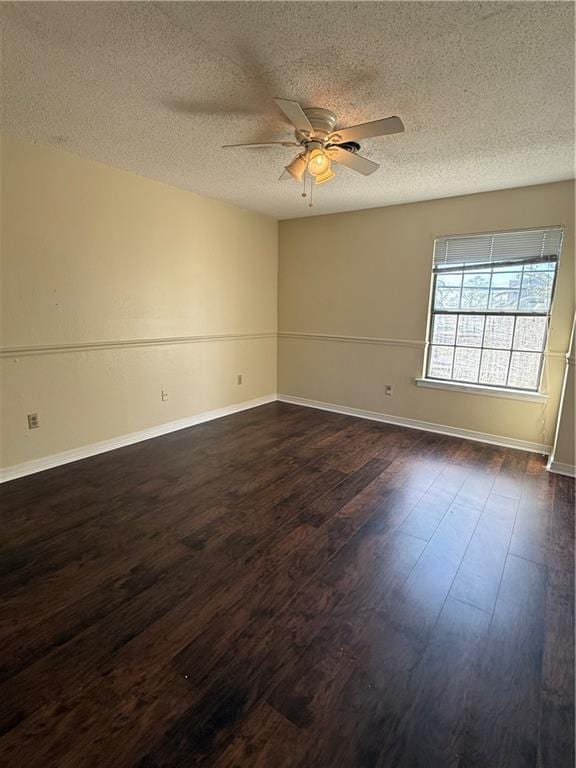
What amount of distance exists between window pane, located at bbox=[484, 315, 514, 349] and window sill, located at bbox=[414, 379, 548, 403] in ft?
1.43

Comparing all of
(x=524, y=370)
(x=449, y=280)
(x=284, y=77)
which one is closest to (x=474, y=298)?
(x=449, y=280)

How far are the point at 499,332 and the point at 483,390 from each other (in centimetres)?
60

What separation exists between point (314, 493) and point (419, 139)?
2.52 m

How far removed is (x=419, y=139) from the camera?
247cm

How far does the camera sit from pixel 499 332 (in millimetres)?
3732

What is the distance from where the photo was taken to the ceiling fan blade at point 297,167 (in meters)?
2.38

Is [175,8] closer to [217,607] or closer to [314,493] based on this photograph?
[217,607]

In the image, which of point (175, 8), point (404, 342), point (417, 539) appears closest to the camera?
point (175, 8)

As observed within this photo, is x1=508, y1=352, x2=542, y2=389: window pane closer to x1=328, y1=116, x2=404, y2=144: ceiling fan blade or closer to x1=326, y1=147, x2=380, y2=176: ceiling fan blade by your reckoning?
x1=326, y1=147, x2=380, y2=176: ceiling fan blade

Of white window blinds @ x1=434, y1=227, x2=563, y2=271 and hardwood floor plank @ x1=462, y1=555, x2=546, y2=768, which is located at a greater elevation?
Result: white window blinds @ x1=434, y1=227, x2=563, y2=271

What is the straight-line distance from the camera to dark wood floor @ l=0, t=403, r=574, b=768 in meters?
1.20

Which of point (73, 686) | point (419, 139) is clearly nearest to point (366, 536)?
point (73, 686)

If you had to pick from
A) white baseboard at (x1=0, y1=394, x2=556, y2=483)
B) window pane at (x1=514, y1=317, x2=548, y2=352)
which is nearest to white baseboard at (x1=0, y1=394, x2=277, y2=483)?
white baseboard at (x1=0, y1=394, x2=556, y2=483)

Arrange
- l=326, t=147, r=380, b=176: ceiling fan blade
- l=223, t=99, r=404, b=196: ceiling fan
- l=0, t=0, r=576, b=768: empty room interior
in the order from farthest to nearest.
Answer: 1. l=326, t=147, r=380, b=176: ceiling fan blade
2. l=223, t=99, r=404, b=196: ceiling fan
3. l=0, t=0, r=576, b=768: empty room interior
